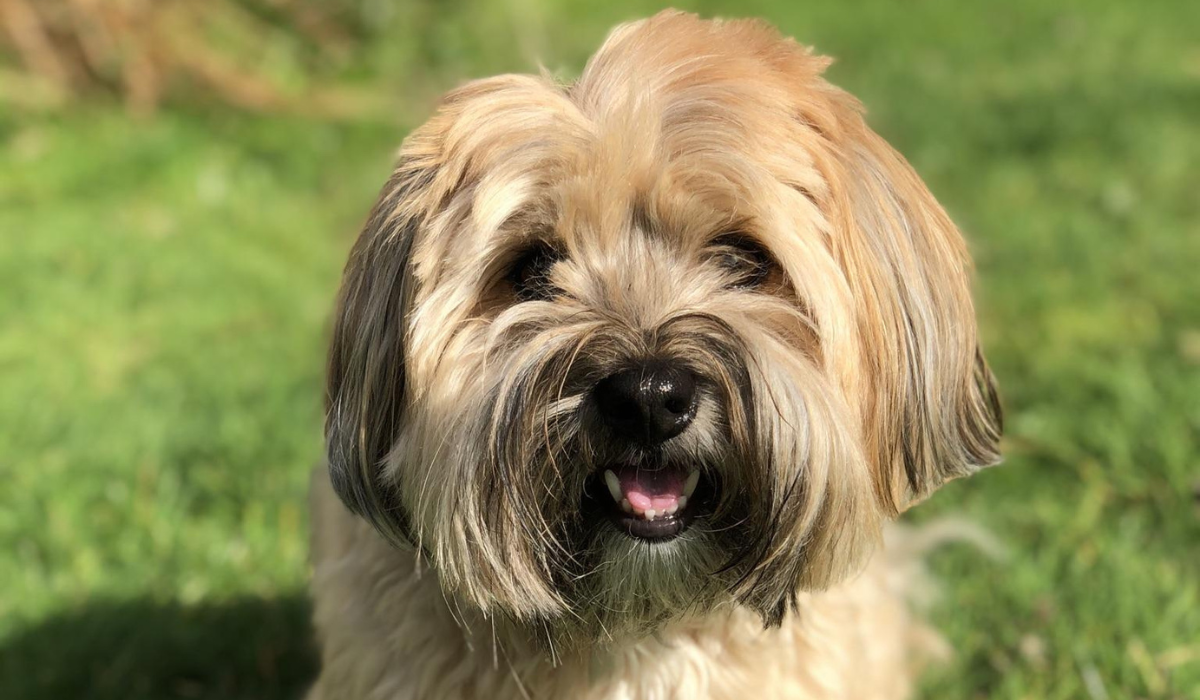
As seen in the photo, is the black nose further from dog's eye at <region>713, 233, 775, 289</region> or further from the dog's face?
dog's eye at <region>713, 233, 775, 289</region>

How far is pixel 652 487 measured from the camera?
2.21 m

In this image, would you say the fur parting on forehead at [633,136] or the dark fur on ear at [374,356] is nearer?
the fur parting on forehead at [633,136]

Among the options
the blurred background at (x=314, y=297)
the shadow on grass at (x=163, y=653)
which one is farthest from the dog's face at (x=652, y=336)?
the shadow on grass at (x=163, y=653)

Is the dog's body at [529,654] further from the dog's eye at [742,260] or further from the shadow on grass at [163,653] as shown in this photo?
the shadow on grass at [163,653]

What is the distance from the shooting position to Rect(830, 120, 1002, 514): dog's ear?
2254 mm

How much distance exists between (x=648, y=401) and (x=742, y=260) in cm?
42

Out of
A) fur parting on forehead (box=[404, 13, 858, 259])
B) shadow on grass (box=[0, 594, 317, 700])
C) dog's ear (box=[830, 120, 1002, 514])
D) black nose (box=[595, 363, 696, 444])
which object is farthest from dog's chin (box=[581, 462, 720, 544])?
shadow on grass (box=[0, 594, 317, 700])

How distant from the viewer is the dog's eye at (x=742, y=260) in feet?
7.41

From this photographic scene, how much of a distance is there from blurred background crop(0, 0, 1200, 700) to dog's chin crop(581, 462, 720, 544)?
817mm

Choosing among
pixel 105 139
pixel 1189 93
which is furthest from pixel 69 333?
pixel 1189 93

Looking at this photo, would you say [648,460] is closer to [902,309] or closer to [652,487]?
[652,487]

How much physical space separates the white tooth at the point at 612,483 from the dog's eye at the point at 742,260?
0.42 meters

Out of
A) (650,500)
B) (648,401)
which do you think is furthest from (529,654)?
(648,401)

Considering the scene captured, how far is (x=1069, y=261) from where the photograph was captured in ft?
17.7
